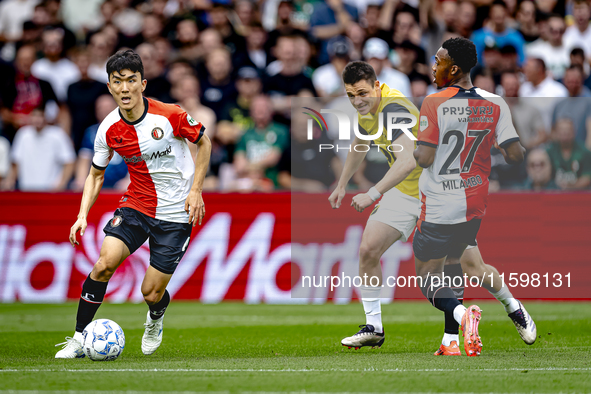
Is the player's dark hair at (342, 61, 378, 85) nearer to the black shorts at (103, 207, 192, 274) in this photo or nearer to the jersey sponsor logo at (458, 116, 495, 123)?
the jersey sponsor logo at (458, 116, 495, 123)

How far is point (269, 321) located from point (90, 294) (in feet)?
11.5

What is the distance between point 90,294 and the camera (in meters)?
6.52

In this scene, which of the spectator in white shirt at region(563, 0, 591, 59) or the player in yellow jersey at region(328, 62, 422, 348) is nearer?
the player in yellow jersey at region(328, 62, 422, 348)

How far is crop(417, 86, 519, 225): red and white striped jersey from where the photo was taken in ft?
21.5

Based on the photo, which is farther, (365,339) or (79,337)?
(365,339)

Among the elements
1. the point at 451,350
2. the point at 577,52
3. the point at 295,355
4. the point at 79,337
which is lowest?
the point at 295,355

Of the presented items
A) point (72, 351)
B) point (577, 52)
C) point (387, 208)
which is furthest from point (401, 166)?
point (577, 52)

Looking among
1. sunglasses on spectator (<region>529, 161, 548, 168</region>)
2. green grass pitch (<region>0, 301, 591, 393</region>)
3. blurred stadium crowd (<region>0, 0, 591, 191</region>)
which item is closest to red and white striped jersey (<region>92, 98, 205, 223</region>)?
green grass pitch (<region>0, 301, 591, 393</region>)

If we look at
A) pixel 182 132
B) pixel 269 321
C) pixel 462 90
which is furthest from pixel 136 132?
pixel 269 321

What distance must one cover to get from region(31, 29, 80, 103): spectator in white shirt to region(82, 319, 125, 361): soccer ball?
26.8 ft

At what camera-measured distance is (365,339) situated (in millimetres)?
6957

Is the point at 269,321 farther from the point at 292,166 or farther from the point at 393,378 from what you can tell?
the point at 393,378

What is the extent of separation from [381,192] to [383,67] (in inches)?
234

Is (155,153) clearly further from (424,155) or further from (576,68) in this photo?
(576,68)
